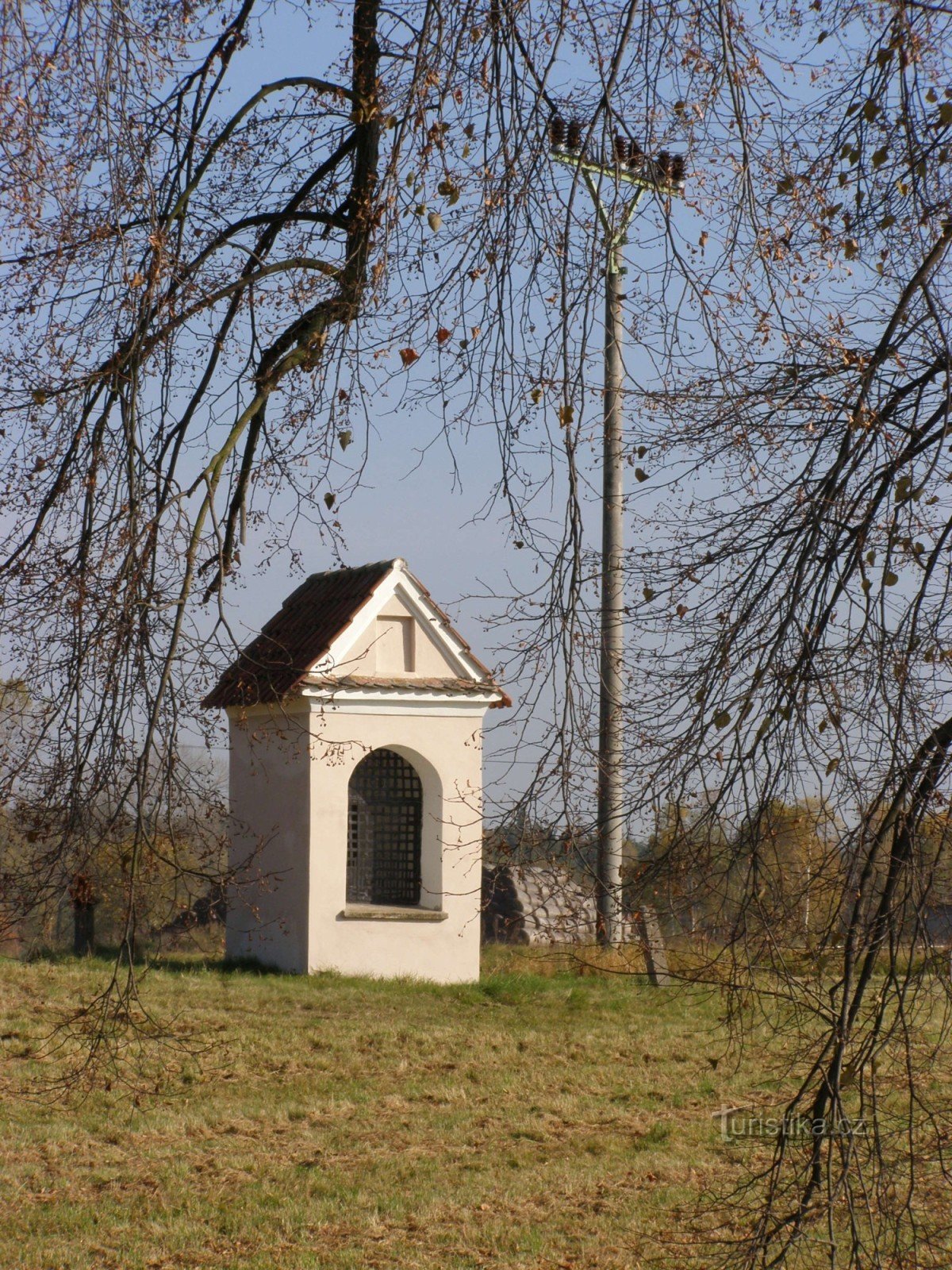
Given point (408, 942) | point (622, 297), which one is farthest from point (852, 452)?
point (408, 942)

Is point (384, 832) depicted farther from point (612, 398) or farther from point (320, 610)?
point (612, 398)

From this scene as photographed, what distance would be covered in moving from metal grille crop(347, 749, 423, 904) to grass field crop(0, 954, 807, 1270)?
2.20 metres

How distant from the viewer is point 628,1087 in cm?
959

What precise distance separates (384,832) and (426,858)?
0.69m

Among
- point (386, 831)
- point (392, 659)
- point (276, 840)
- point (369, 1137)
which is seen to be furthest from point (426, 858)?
point (369, 1137)

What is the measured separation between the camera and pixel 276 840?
46.4 ft

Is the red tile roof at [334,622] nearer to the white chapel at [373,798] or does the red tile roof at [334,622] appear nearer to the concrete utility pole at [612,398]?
the white chapel at [373,798]

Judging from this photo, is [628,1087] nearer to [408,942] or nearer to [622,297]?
[408,942]

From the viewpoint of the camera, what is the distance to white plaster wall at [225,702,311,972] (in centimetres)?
1330

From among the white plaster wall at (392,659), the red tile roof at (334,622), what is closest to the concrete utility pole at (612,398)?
the red tile roof at (334,622)

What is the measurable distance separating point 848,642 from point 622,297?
1293mm

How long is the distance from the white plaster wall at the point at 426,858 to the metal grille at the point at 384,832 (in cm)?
45

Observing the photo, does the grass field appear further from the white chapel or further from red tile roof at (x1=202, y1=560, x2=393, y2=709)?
red tile roof at (x1=202, y1=560, x2=393, y2=709)

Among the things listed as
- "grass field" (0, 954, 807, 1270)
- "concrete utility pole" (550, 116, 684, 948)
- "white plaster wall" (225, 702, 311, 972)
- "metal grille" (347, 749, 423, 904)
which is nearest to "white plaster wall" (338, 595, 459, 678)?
"white plaster wall" (225, 702, 311, 972)
